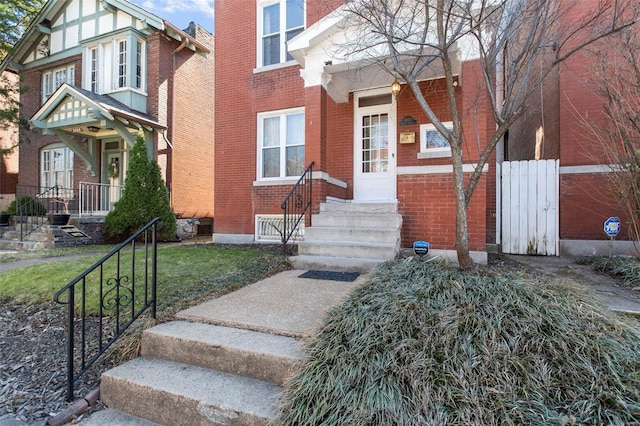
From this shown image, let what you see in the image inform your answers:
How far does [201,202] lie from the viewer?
43.2ft

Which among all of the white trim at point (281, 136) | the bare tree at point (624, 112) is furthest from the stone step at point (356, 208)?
the bare tree at point (624, 112)

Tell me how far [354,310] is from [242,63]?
26.7ft

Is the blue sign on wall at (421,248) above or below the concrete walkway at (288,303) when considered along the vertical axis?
above

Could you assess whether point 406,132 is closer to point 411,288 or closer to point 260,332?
point 411,288

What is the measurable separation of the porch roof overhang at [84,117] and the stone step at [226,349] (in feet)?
31.7

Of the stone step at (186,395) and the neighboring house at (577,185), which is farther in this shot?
the neighboring house at (577,185)

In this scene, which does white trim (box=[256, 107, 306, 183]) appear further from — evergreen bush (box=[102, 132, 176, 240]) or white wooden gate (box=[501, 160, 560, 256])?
white wooden gate (box=[501, 160, 560, 256])

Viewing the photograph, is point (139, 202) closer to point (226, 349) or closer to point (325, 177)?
point (325, 177)

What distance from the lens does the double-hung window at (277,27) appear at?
27.5 feet

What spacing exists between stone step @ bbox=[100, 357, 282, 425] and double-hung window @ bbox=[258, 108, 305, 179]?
611 cm

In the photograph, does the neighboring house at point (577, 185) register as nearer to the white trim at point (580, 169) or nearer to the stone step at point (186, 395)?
the white trim at point (580, 169)

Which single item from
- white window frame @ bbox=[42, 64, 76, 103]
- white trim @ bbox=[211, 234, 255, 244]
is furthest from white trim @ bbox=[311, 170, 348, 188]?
white window frame @ bbox=[42, 64, 76, 103]

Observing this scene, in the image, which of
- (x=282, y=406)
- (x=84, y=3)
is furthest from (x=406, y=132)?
(x=84, y=3)

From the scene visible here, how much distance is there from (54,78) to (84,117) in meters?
5.00
